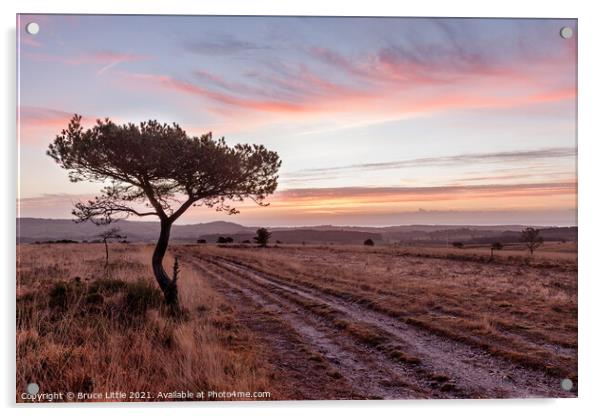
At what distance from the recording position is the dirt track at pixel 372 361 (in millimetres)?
6855

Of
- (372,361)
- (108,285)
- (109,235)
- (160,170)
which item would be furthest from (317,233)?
(108,285)

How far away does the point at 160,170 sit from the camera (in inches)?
A: 315

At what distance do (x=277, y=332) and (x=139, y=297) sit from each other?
253 cm

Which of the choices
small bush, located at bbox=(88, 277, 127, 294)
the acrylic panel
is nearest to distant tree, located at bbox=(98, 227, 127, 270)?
the acrylic panel

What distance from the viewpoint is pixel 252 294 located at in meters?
8.80

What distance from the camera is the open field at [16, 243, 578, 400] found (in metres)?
6.91

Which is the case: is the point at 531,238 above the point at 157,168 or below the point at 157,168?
below

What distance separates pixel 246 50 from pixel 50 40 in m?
3.37

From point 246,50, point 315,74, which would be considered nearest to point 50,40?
point 246,50

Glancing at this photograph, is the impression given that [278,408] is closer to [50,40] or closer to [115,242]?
[115,242]

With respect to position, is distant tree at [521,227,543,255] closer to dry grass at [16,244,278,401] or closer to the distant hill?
the distant hill

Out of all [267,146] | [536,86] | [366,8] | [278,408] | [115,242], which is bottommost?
[278,408]

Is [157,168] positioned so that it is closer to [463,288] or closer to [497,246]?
[463,288]

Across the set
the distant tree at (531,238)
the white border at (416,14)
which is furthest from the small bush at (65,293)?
the distant tree at (531,238)
